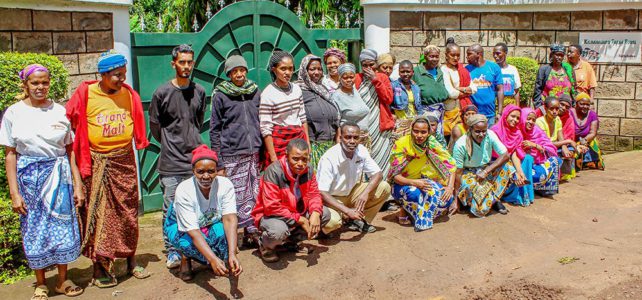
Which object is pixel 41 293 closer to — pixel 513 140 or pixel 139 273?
pixel 139 273

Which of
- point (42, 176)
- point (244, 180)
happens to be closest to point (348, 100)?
point (244, 180)

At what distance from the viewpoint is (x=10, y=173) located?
425cm

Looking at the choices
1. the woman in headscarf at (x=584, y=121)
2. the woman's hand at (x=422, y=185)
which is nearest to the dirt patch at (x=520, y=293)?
the woman's hand at (x=422, y=185)

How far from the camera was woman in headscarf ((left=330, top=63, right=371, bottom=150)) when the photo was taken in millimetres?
5895

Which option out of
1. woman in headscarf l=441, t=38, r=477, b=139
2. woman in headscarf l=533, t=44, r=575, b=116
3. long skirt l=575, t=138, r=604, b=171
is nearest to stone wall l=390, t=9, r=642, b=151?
woman in headscarf l=533, t=44, r=575, b=116

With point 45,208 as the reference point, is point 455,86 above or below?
above

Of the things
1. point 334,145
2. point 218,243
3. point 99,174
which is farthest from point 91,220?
point 334,145

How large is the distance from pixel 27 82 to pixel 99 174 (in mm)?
792

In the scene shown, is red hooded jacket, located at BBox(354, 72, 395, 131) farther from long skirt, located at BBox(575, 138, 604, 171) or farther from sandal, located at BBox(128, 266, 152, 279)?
long skirt, located at BBox(575, 138, 604, 171)

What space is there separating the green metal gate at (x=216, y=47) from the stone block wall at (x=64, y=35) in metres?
0.39

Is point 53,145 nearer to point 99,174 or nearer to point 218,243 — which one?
point 99,174

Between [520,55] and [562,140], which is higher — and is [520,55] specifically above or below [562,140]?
above

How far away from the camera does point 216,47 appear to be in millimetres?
6777

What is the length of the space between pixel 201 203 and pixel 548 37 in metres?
6.00
